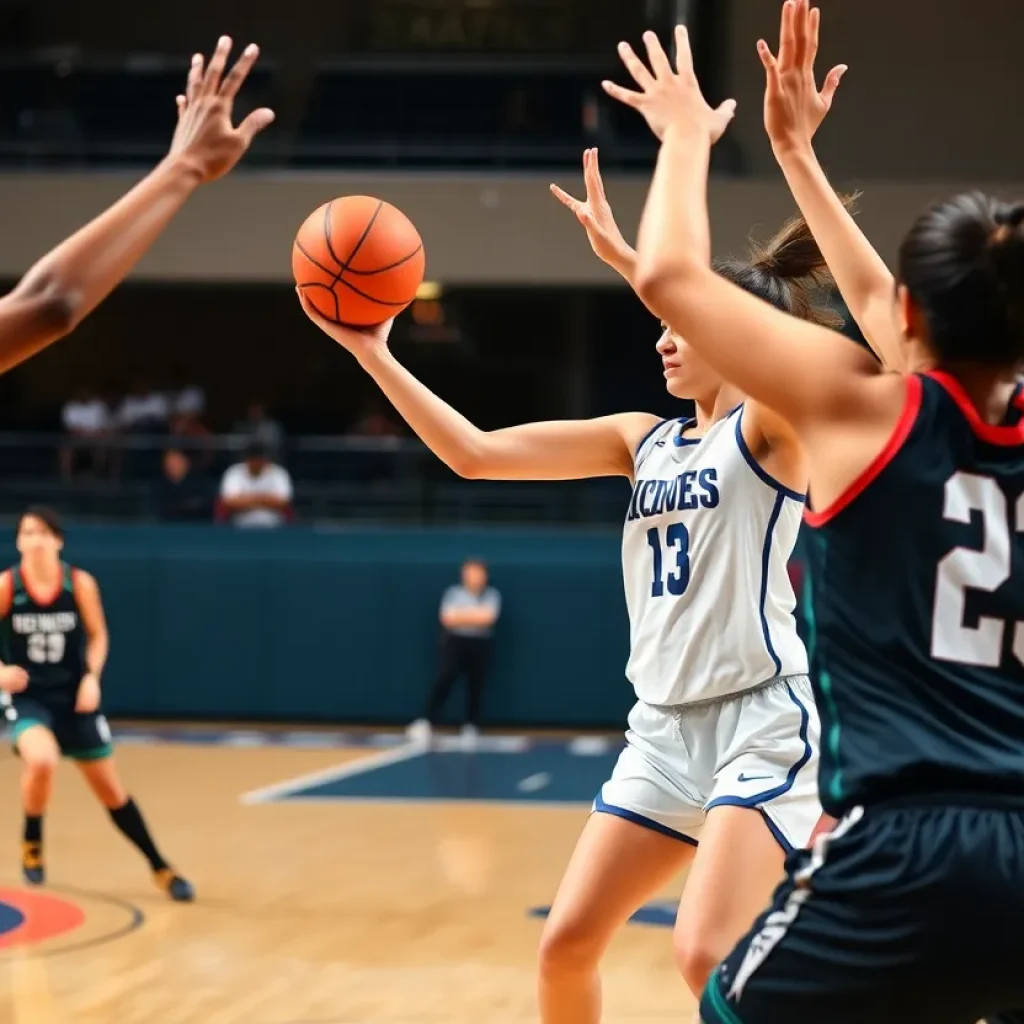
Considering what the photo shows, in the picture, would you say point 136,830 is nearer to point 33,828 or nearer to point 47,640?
point 33,828

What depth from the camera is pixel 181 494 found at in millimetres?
16016

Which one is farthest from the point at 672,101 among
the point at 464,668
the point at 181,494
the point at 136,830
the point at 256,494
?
the point at 181,494

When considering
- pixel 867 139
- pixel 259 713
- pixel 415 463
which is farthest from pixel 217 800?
pixel 867 139

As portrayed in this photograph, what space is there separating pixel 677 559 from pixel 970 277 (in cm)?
179

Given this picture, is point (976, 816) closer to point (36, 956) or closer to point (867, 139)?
point (36, 956)

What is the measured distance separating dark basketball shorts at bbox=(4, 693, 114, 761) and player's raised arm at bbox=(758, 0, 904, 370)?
19.7 ft

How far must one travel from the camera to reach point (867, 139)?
732 inches

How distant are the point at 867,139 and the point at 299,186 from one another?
6257 mm

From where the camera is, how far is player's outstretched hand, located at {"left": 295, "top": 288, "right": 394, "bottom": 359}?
13.8ft

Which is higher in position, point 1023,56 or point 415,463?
point 1023,56

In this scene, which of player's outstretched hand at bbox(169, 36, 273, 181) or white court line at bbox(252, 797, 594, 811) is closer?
player's outstretched hand at bbox(169, 36, 273, 181)

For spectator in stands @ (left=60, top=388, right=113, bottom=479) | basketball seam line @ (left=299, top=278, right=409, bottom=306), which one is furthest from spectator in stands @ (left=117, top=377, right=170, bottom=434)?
basketball seam line @ (left=299, top=278, right=409, bottom=306)

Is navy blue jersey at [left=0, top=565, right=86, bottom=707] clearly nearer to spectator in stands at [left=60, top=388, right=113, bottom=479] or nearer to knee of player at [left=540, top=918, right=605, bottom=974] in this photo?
knee of player at [left=540, top=918, right=605, bottom=974]

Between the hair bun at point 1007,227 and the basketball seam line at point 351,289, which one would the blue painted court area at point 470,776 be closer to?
the basketball seam line at point 351,289
